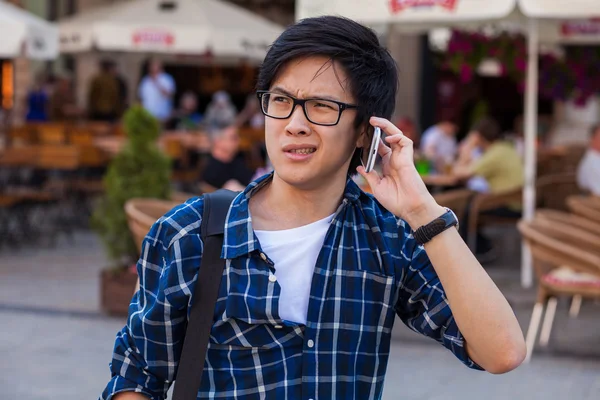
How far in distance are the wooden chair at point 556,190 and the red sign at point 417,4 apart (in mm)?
4353

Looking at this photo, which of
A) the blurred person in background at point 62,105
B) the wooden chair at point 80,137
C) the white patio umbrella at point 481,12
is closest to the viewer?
the white patio umbrella at point 481,12

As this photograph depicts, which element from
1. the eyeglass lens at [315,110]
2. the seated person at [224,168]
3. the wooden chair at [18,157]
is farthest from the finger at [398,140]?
the wooden chair at [18,157]

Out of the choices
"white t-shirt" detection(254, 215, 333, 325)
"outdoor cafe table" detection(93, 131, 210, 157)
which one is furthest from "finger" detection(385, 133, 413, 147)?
"outdoor cafe table" detection(93, 131, 210, 157)

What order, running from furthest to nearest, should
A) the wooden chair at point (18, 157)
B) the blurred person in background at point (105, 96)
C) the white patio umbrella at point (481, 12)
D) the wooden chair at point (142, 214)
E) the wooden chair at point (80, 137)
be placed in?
1. the blurred person in background at point (105, 96)
2. the wooden chair at point (80, 137)
3. the wooden chair at point (18, 157)
4. the white patio umbrella at point (481, 12)
5. the wooden chair at point (142, 214)

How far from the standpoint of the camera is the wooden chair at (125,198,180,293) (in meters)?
7.03

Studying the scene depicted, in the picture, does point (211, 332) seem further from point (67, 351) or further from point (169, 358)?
point (67, 351)

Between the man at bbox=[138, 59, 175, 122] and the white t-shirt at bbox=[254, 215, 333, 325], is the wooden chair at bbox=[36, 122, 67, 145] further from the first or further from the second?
the white t-shirt at bbox=[254, 215, 333, 325]

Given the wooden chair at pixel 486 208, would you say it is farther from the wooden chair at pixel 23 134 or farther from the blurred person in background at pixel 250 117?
the blurred person in background at pixel 250 117

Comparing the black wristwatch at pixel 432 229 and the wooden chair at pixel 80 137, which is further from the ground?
the black wristwatch at pixel 432 229

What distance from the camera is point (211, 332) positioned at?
2133 mm

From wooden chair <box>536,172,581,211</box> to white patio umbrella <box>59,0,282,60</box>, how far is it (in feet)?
13.1

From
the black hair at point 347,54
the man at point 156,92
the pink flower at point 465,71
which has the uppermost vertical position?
the black hair at point 347,54

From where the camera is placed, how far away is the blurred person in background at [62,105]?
18.7 metres

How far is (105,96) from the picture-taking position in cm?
1930
